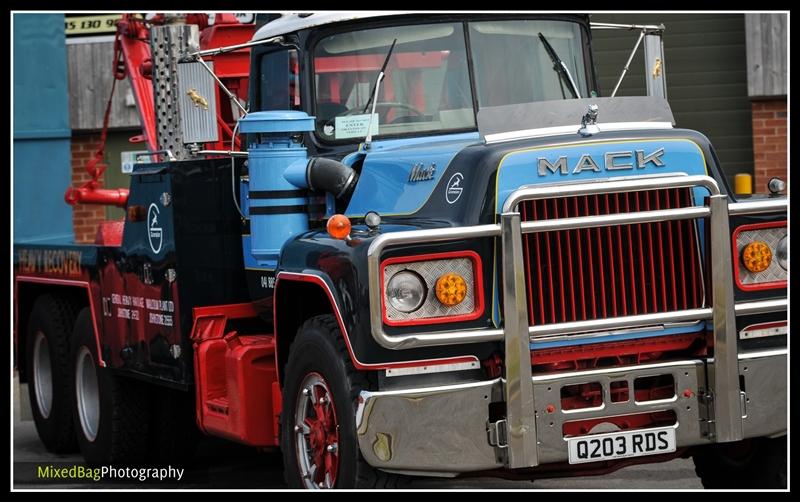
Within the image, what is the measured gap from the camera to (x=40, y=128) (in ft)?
44.6

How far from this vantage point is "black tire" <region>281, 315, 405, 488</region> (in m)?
5.84

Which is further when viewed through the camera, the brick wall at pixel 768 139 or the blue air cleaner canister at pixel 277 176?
the brick wall at pixel 768 139

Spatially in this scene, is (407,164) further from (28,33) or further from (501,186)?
(28,33)

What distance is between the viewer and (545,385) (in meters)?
5.76

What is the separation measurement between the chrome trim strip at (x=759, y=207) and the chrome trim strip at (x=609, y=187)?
0.38ft

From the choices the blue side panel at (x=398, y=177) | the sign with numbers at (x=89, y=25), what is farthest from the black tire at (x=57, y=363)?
the sign with numbers at (x=89, y=25)

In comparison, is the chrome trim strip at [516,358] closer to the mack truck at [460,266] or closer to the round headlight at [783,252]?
the mack truck at [460,266]

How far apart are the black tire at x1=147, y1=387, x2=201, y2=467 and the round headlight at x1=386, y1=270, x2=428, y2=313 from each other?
3.61 metres

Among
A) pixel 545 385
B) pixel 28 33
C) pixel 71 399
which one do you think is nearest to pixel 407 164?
pixel 545 385

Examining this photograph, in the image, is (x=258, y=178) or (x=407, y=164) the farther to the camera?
(x=258, y=178)

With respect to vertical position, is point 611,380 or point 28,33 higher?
point 28,33

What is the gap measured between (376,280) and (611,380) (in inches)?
41.7

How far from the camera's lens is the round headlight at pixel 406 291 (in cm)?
573

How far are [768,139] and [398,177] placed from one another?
30.1 ft
